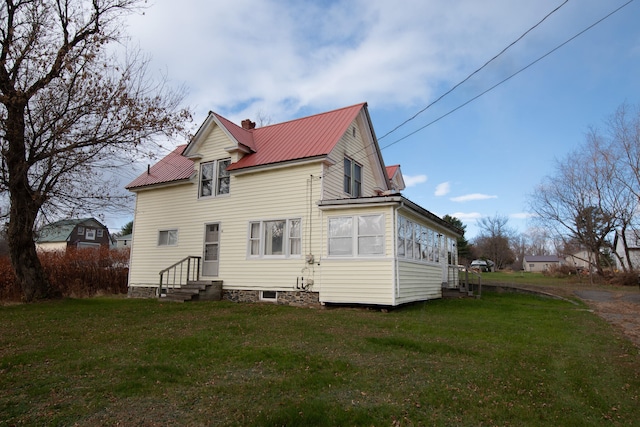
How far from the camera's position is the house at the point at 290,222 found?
12.6m

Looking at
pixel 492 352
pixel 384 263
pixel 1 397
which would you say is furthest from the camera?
pixel 384 263

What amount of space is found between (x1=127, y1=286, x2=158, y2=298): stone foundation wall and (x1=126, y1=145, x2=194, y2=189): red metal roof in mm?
4506

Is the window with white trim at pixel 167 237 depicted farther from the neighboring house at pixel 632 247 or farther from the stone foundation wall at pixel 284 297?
the neighboring house at pixel 632 247

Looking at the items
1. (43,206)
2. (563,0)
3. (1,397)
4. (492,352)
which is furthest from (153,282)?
(563,0)

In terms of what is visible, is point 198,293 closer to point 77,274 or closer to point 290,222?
point 290,222

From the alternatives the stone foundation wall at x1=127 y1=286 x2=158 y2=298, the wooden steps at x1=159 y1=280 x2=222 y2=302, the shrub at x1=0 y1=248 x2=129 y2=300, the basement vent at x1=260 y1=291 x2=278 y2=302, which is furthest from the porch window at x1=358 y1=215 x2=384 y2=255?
the shrub at x1=0 y1=248 x2=129 y2=300

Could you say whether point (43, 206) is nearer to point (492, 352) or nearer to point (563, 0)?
point (492, 352)

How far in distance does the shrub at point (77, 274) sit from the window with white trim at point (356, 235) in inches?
475

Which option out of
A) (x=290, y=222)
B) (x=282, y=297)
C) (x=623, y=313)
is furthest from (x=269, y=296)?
(x=623, y=313)

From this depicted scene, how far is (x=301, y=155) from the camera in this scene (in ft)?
46.4

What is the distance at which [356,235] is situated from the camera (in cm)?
1270

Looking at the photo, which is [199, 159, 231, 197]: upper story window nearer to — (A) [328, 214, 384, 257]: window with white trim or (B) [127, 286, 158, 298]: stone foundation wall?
(B) [127, 286, 158, 298]: stone foundation wall

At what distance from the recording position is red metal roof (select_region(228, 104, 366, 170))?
1434 cm

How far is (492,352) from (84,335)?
7.88 meters
